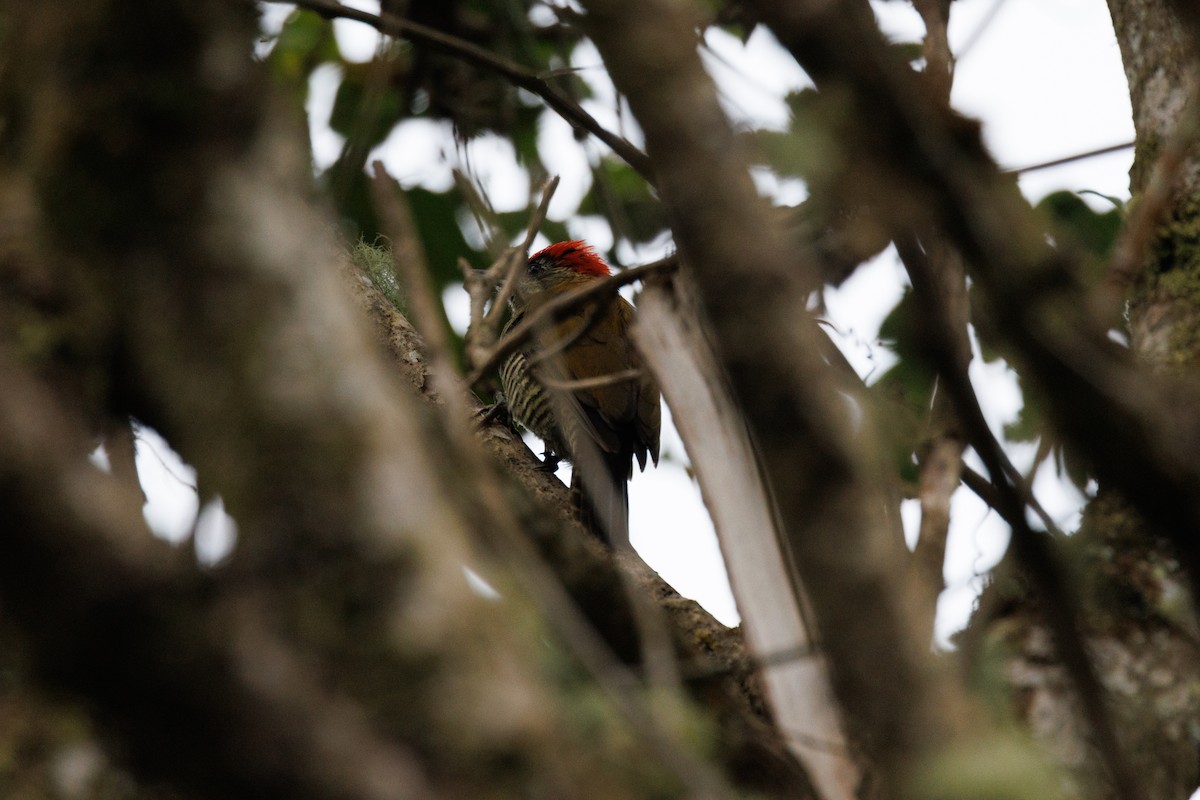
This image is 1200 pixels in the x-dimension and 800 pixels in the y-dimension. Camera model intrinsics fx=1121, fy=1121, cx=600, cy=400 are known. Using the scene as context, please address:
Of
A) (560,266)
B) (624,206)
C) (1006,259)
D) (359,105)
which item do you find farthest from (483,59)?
(560,266)

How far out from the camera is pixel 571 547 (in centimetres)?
190

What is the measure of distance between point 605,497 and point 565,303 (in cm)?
195

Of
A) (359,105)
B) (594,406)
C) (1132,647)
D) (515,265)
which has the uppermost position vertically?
(594,406)

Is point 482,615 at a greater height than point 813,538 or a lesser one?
lesser

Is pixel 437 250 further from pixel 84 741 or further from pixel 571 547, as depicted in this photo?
pixel 84 741

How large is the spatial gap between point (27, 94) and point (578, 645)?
832 mm

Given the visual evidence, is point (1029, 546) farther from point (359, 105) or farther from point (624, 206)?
point (359, 105)

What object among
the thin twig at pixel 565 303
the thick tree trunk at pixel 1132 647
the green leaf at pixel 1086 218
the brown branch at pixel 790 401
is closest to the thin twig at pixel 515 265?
the thin twig at pixel 565 303

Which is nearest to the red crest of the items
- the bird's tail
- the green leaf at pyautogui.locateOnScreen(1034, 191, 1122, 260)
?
the bird's tail

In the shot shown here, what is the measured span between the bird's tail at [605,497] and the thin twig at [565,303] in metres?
0.74

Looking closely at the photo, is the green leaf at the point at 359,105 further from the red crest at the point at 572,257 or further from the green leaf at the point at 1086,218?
the red crest at the point at 572,257

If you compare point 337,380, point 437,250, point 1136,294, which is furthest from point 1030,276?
point 437,250

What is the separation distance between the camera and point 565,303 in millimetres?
2490

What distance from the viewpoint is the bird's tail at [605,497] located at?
12.4ft
